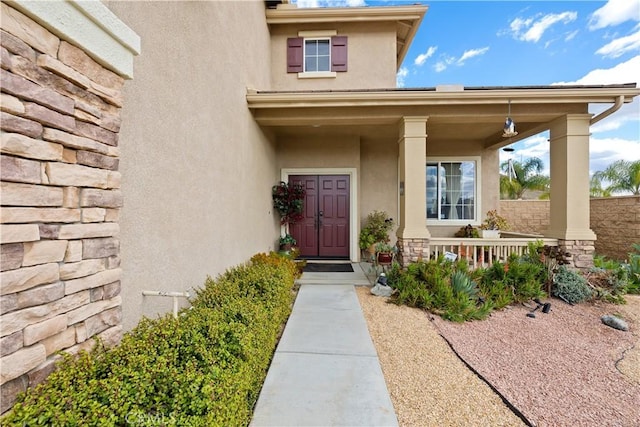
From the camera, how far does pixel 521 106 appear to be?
5.29 metres

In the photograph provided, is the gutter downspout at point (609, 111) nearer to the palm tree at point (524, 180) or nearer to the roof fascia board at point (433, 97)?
the roof fascia board at point (433, 97)

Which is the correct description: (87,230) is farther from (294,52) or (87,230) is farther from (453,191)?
(453,191)

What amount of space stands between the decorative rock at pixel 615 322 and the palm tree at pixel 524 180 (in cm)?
1178

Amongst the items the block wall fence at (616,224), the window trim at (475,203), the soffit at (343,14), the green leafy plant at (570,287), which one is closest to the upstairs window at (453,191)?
the window trim at (475,203)

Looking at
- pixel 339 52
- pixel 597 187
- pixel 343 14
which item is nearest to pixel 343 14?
pixel 343 14

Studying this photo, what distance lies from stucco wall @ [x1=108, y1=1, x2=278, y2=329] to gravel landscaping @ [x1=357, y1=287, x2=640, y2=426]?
240cm

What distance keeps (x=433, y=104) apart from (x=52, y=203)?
5575 millimetres

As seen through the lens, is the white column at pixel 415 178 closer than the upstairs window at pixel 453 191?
Yes

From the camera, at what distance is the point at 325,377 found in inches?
99.2

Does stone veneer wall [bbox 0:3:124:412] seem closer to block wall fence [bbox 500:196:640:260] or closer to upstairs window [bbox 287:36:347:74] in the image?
upstairs window [bbox 287:36:347:74]

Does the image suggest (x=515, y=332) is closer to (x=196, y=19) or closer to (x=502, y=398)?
(x=502, y=398)

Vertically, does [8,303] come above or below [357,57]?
below

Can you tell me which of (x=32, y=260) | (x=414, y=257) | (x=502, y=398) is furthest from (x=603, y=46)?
(x=32, y=260)

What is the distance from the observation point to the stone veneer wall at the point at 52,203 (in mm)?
1215
